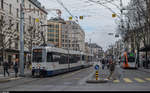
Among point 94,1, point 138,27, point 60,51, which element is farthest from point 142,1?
point 94,1

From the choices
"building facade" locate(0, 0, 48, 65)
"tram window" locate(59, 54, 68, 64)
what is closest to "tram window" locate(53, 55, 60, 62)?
"tram window" locate(59, 54, 68, 64)

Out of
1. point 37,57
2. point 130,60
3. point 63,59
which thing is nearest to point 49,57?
point 37,57

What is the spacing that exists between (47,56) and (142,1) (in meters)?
20.6

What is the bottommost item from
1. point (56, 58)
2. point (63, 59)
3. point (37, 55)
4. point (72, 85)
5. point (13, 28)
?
point (72, 85)

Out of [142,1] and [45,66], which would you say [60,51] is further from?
[142,1]

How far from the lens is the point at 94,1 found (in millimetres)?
22531

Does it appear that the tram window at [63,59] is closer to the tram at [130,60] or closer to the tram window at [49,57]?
the tram window at [49,57]

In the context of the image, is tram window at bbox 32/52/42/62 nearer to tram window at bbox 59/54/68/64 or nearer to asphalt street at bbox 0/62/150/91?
asphalt street at bbox 0/62/150/91

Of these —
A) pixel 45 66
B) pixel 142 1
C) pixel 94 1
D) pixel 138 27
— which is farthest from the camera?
pixel 138 27

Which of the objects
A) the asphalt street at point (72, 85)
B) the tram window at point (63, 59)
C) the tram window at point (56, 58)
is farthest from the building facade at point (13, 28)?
the asphalt street at point (72, 85)

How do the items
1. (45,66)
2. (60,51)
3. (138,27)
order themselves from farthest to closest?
(138,27) < (60,51) < (45,66)

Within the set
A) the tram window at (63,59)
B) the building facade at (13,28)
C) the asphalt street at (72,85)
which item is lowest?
the asphalt street at (72,85)

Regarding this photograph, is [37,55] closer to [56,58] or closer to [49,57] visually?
[49,57]

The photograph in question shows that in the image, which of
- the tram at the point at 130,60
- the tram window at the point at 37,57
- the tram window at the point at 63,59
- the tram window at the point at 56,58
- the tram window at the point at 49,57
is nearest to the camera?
the tram window at the point at 37,57
